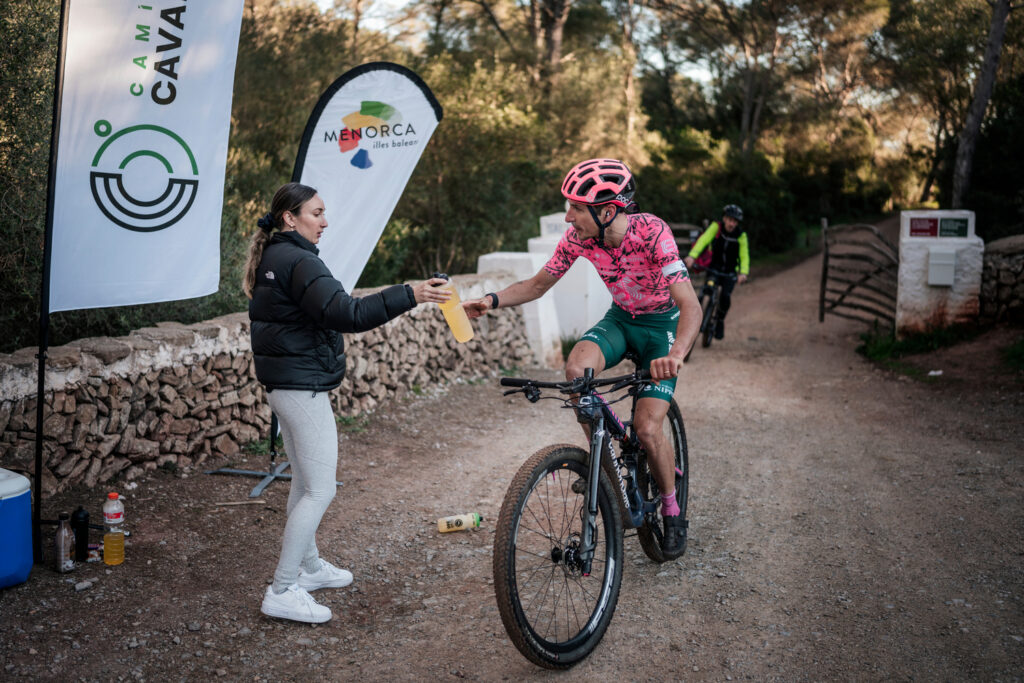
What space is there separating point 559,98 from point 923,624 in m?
20.6

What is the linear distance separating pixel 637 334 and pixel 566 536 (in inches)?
48.5

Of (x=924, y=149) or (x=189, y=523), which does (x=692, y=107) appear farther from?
(x=189, y=523)

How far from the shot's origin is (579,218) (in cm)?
405

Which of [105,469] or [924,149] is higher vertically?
[924,149]

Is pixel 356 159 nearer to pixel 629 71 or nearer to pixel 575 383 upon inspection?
pixel 575 383

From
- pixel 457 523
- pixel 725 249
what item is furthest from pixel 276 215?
pixel 725 249

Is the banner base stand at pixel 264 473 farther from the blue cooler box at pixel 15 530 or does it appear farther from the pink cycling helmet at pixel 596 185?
the pink cycling helmet at pixel 596 185

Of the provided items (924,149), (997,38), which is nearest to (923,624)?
(997,38)

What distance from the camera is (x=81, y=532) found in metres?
4.50

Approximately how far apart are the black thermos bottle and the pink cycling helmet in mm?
3063

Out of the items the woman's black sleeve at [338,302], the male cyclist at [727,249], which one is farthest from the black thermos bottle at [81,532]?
the male cyclist at [727,249]

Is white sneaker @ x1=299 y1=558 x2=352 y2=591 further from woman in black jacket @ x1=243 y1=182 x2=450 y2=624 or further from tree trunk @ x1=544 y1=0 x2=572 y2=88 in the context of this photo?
tree trunk @ x1=544 y1=0 x2=572 y2=88

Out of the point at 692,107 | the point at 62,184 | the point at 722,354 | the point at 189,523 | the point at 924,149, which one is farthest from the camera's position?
the point at 692,107

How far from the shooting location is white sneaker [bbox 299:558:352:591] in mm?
4430
